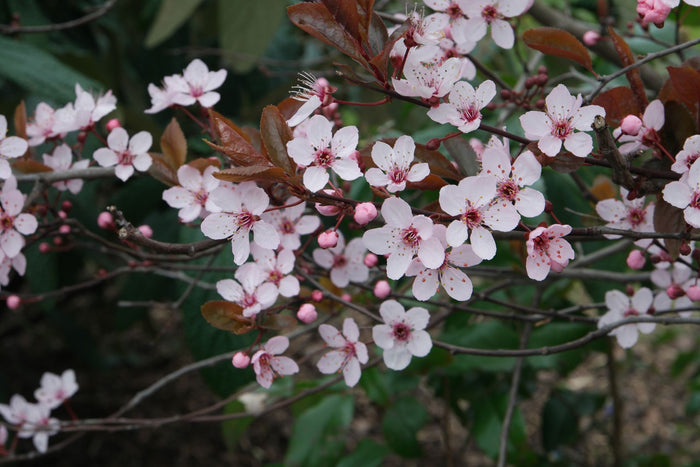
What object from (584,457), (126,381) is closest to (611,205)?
(584,457)

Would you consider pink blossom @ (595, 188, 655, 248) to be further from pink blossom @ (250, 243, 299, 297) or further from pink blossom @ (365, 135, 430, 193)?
pink blossom @ (250, 243, 299, 297)

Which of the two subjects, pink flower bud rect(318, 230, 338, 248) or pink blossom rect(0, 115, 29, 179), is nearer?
pink flower bud rect(318, 230, 338, 248)

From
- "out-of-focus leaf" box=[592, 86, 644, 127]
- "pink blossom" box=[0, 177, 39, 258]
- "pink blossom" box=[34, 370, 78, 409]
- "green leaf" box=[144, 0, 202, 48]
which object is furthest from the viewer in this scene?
A: "green leaf" box=[144, 0, 202, 48]

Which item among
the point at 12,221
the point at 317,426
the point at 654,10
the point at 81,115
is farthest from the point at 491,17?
the point at 317,426

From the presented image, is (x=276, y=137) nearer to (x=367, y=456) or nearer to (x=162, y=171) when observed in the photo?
(x=162, y=171)

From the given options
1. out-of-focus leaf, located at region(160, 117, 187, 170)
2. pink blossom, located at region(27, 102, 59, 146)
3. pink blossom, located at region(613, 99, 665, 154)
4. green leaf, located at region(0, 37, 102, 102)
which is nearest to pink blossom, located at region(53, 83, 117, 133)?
pink blossom, located at region(27, 102, 59, 146)

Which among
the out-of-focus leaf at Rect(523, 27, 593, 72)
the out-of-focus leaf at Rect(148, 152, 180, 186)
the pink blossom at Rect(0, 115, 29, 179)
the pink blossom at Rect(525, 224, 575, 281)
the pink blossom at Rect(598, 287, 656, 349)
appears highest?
the out-of-focus leaf at Rect(523, 27, 593, 72)
